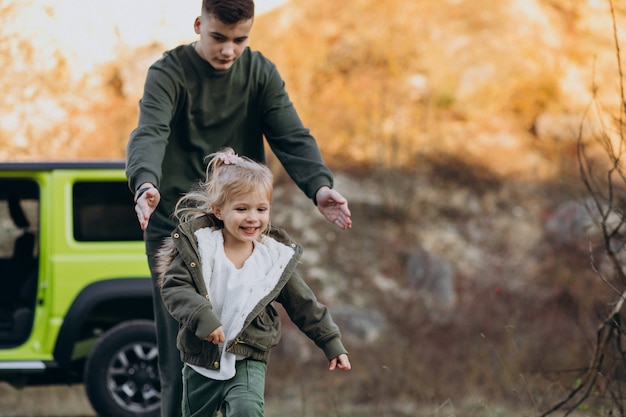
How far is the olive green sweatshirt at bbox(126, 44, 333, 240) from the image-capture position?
3.76m

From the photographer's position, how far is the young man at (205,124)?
369 cm

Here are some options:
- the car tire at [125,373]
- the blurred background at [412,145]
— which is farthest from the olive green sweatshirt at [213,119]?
the blurred background at [412,145]

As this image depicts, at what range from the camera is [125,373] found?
258 inches

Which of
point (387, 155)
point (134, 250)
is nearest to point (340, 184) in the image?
point (387, 155)

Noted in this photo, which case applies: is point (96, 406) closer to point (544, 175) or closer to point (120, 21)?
point (120, 21)

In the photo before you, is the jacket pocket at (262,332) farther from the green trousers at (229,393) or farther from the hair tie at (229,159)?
the hair tie at (229,159)

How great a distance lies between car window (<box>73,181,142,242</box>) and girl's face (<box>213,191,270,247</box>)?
3.51 metres

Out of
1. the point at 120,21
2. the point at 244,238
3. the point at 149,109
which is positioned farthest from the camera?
the point at 120,21

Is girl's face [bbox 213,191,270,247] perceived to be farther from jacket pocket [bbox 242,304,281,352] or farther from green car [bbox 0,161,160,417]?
green car [bbox 0,161,160,417]

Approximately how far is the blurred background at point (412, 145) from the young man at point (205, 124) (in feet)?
18.6

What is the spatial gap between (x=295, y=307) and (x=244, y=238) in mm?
285

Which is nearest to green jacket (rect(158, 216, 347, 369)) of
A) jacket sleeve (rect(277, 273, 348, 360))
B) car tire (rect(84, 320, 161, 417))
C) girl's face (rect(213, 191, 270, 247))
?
jacket sleeve (rect(277, 273, 348, 360))

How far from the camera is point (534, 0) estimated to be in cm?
1869

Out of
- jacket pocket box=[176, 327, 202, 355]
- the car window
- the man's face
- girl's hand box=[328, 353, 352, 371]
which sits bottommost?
the car window
